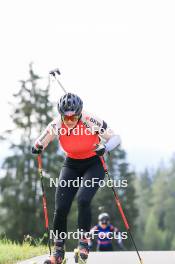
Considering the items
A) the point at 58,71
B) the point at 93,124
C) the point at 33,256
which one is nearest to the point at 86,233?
the point at 93,124

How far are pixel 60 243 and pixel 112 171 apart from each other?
48.6m

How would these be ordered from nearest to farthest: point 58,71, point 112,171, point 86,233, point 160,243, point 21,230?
point 86,233 < point 58,71 < point 21,230 < point 112,171 < point 160,243

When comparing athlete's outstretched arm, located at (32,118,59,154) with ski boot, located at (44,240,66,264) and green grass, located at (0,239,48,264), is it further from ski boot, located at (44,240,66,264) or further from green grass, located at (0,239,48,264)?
green grass, located at (0,239,48,264)

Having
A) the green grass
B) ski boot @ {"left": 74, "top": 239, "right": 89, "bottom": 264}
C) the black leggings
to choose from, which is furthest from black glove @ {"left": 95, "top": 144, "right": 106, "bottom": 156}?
the green grass

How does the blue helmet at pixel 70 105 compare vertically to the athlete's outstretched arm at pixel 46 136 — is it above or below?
above

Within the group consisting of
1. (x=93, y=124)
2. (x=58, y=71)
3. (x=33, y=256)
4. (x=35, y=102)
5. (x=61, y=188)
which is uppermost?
(x=35, y=102)

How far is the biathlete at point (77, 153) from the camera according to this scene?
25.9 feet

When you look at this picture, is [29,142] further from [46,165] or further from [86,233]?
[86,233]

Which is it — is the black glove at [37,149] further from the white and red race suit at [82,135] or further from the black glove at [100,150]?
the black glove at [100,150]

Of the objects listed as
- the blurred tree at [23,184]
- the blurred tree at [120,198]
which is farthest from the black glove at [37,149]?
the blurred tree at [120,198]

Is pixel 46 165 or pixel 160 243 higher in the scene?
pixel 46 165

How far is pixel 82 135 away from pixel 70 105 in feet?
1.66

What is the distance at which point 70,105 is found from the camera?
783cm

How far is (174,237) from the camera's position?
85688 millimetres
